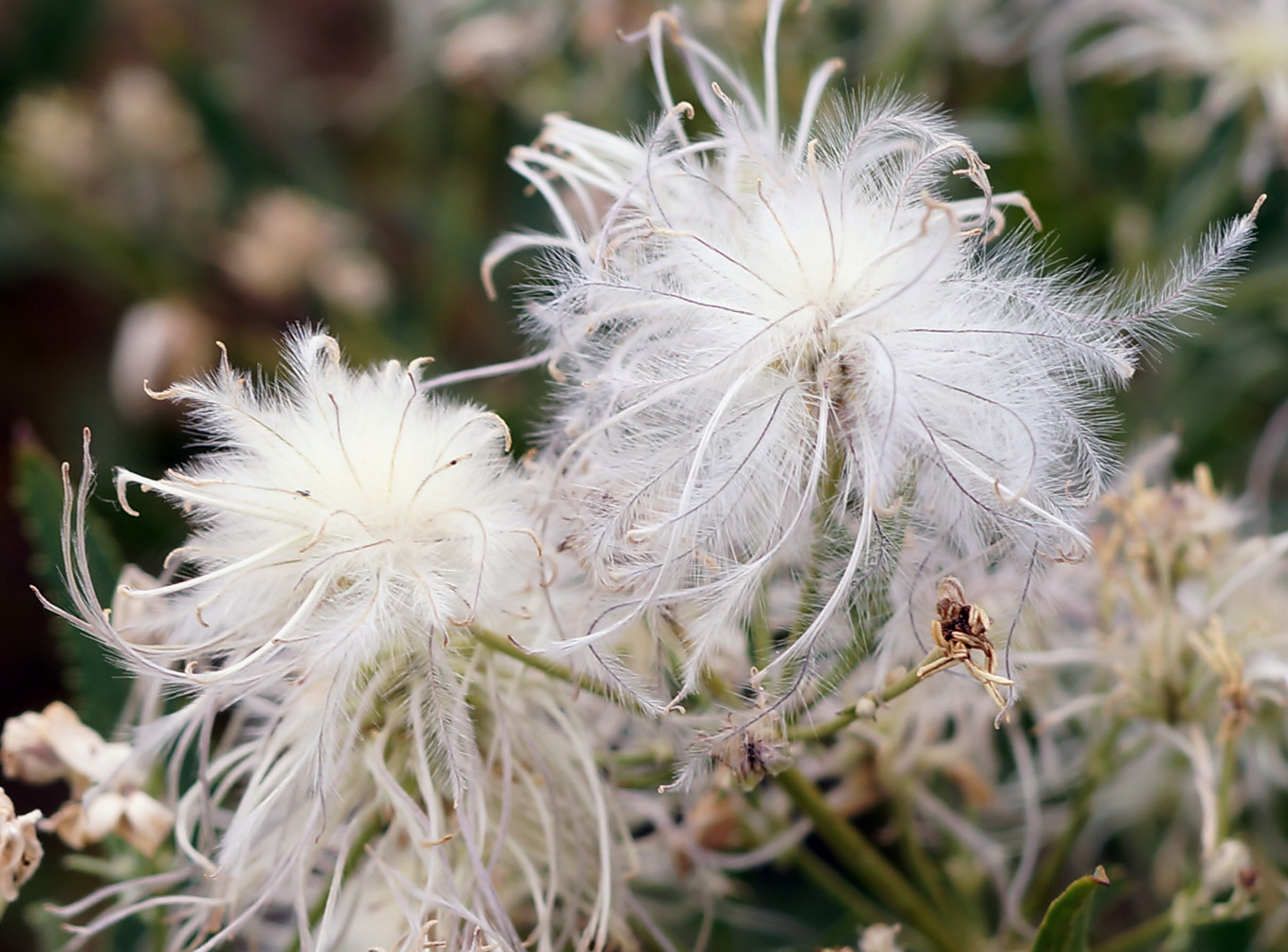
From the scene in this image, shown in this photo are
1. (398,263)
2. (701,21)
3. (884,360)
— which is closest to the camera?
(884,360)

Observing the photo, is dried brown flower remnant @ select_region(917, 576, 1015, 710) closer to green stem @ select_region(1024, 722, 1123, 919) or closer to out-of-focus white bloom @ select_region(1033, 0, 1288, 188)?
green stem @ select_region(1024, 722, 1123, 919)

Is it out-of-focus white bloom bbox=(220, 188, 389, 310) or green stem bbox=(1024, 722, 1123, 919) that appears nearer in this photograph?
green stem bbox=(1024, 722, 1123, 919)

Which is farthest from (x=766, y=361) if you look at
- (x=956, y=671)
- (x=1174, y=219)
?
(x=1174, y=219)

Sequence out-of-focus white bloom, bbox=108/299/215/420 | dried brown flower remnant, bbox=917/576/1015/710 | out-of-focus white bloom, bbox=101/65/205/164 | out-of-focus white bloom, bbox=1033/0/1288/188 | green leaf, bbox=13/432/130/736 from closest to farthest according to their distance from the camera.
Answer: dried brown flower remnant, bbox=917/576/1015/710 → green leaf, bbox=13/432/130/736 → out-of-focus white bloom, bbox=1033/0/1288/188 → out-of-focus white bloom, bbox=108/299/215/420 → out-of-focus white bloom, bbox=101/65/205/164

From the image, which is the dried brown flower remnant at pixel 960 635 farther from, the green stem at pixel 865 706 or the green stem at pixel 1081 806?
the green stem at pixel 1081 806

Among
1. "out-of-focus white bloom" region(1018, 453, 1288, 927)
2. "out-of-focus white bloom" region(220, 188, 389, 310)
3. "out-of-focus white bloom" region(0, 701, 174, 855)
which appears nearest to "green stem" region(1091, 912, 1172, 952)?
"out-of-focus white bloom" region(1018, 453, 1288, 927)

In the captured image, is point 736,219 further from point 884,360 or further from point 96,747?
point 96,747
